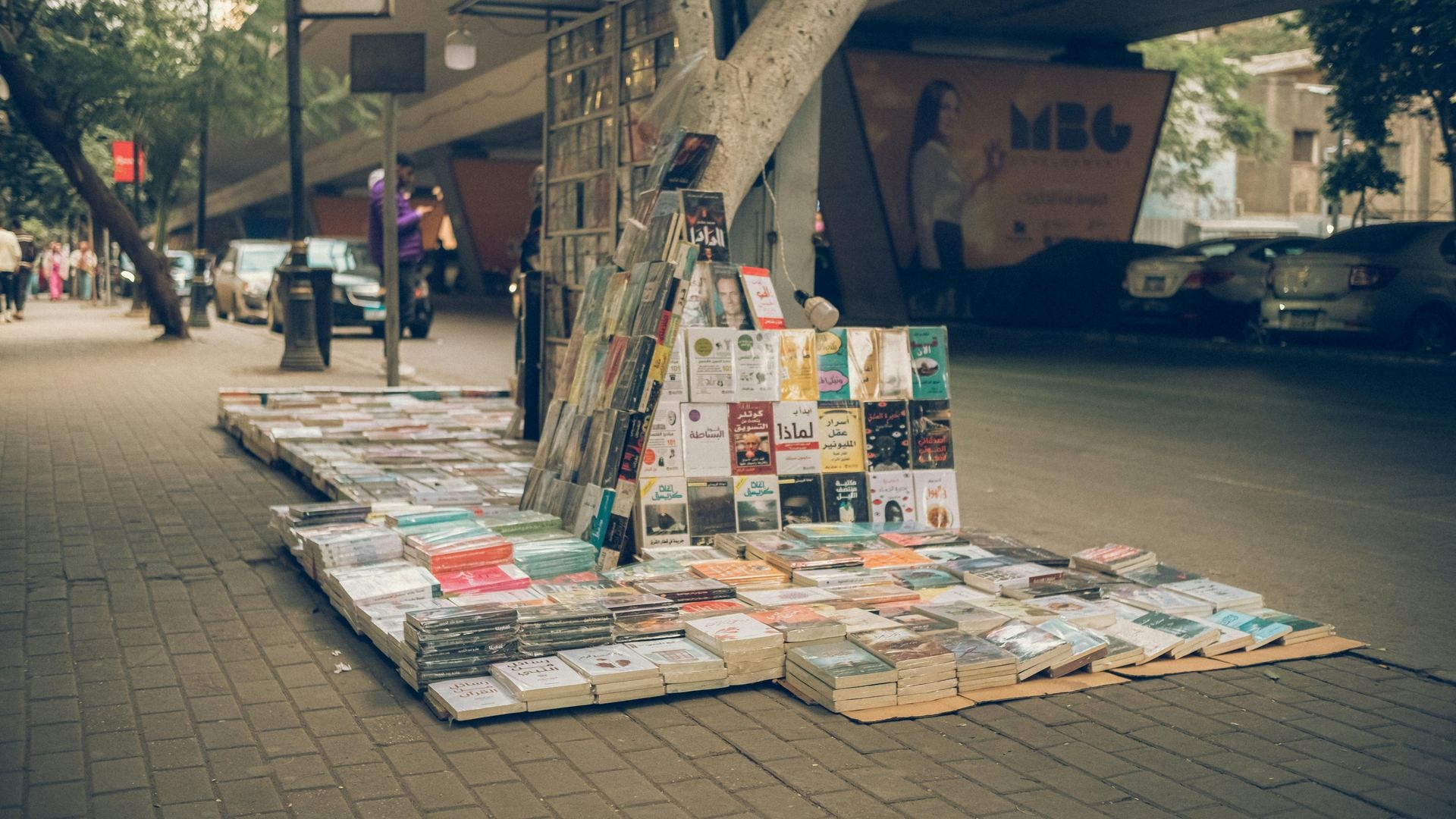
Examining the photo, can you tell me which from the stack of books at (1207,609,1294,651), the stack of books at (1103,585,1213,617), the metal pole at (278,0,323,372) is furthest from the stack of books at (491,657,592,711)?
the metal pole at (278,0,323,372)

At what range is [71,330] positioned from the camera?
2441cm

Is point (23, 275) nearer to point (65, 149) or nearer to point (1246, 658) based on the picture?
point (65, 149)

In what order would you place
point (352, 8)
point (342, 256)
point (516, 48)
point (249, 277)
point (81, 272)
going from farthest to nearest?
point (81, 272)
point (516, 48)
point (249, 277)
point (342, 256)
point (352, 8)

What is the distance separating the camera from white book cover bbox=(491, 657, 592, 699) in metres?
4.21

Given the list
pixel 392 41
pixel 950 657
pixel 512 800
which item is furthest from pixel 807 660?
pixel 392 41

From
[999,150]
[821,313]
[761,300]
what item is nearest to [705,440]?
[761,300]

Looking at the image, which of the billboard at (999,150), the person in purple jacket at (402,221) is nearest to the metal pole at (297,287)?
the person in purple jacket at (402,221)

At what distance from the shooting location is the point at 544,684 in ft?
13.9

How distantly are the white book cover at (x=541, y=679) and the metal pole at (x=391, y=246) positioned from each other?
330 inches

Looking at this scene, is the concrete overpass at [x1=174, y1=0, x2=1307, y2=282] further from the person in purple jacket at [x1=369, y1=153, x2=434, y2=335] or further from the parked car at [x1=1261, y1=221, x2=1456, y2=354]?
the parked car at [x1=1261, y1=221, x2=1456, y2=354]

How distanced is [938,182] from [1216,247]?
6446 millimetres

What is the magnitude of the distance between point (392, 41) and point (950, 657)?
29.2 feet

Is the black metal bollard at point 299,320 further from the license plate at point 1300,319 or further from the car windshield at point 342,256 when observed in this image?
the license plate at point 1300,319

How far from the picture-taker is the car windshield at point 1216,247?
20.1m
